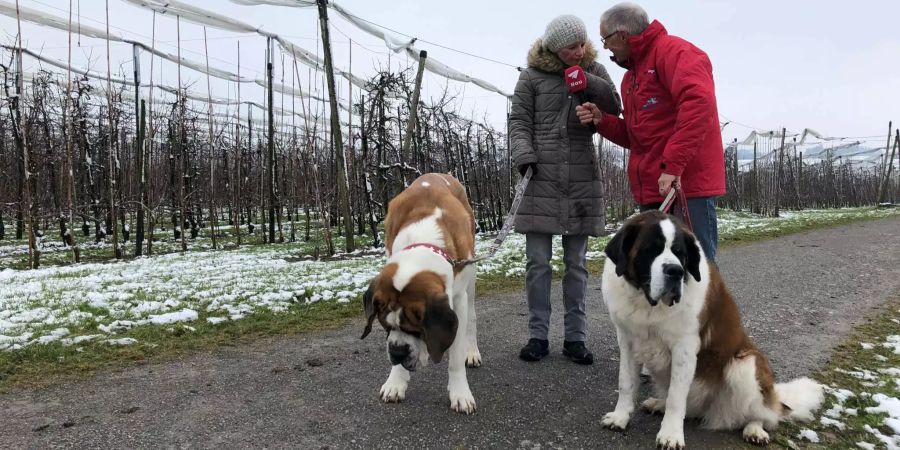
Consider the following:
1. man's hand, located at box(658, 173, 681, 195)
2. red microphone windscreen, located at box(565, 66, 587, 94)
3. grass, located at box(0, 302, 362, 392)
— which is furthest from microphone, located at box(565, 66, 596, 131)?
grass, located at box(0, 302, 362, 392)

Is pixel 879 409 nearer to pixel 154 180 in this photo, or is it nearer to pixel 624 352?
pixel 624 352

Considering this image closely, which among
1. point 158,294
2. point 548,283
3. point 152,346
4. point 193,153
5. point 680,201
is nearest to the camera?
point 680,201

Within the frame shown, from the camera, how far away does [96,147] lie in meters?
25.8

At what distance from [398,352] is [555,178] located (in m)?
2.17

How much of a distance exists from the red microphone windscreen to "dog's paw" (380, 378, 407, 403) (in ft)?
8.46

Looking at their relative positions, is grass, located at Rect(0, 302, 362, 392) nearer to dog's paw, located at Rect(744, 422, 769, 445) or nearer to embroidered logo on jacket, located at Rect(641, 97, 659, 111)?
embroidered logo on jacket, located at Rect(641, 97, 659, 111)

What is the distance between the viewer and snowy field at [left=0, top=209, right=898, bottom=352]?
17.9 ft

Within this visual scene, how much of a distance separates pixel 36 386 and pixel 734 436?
4.82m

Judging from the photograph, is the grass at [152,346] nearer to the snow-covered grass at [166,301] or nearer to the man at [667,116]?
the snow-covered grass at [166,301]

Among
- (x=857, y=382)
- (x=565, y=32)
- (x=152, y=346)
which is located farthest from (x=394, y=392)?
(x=857, y=382)

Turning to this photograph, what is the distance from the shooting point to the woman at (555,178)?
13.8 ft

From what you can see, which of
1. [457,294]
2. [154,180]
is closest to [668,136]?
[457,294]

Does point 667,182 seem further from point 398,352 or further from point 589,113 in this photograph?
point 398,352

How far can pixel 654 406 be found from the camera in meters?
3.24
